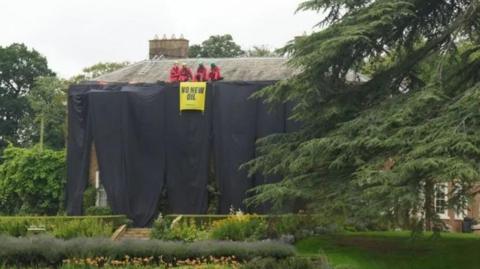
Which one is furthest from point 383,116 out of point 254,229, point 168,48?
point 168,48

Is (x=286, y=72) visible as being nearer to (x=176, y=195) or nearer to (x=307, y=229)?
(x=176, y=195)

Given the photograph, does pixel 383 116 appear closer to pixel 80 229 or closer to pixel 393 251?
pixel 393 251

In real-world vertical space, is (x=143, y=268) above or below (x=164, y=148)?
below

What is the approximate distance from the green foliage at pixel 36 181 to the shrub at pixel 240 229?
1456 cm

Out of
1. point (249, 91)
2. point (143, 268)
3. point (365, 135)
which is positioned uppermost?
point (249, 91)

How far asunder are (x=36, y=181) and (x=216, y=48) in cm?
2907

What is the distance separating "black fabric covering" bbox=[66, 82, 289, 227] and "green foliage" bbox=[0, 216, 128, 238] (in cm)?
234

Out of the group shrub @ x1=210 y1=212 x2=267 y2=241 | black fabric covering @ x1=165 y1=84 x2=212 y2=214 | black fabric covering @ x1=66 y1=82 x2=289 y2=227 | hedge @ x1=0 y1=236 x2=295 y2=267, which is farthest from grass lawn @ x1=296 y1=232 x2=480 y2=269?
black fabric covering @ x1=165 y1=84 x2=212 y2=214

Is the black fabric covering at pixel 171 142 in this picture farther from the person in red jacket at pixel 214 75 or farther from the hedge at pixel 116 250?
the hedge at pixel 116 250

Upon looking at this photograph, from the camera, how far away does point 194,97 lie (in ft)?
92.5

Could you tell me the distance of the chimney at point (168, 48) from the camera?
35.1 metres

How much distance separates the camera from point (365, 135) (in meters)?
16.4

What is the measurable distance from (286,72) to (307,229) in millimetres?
9249

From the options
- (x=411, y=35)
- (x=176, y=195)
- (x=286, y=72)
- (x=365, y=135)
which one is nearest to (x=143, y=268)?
(x=365, y=135)
